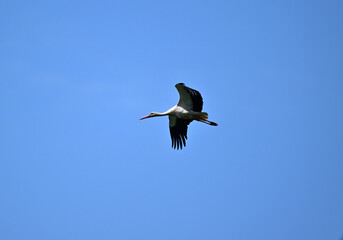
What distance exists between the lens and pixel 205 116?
50.6 ft

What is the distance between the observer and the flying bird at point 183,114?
1490 cm

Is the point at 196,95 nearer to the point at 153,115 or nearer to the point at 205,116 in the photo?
the point at 205,116

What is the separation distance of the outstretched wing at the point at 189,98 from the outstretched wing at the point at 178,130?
1166 millimetres

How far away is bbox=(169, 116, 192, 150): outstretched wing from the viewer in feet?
54.6

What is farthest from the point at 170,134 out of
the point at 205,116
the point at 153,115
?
the point at 205,116

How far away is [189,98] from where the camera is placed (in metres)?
15.2

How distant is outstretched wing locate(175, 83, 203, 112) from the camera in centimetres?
1466

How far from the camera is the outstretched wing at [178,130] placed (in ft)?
54.6

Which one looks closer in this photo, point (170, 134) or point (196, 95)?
point (196, 95)

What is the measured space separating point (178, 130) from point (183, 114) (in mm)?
1308

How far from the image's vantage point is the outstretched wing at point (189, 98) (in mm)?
14656

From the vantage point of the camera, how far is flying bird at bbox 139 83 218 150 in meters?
14.9

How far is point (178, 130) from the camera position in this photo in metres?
16.8

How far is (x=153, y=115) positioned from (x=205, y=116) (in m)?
2.13
